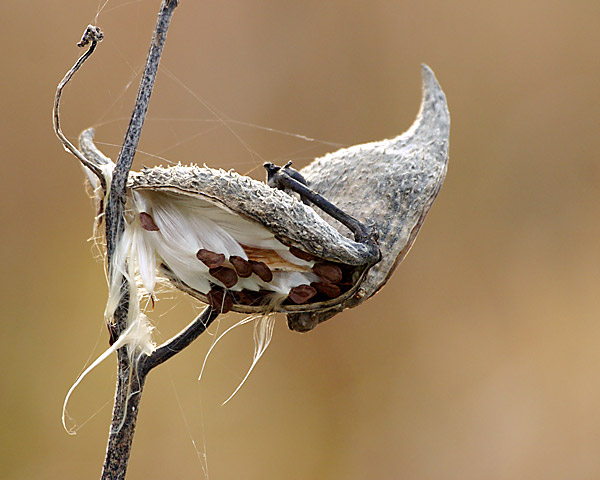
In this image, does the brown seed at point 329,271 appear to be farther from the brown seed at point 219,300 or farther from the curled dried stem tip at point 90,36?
the curled dried stem tip at point 90,36

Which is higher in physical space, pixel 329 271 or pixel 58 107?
pixel 58 107

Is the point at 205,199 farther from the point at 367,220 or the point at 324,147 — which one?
the point at 324,147

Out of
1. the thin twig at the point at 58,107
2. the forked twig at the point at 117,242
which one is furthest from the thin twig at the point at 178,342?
the thin twig at the point at 58,107

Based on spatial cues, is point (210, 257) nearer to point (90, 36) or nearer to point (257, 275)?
point (257, 275)

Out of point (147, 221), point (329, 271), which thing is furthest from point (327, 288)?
point (147, 221)

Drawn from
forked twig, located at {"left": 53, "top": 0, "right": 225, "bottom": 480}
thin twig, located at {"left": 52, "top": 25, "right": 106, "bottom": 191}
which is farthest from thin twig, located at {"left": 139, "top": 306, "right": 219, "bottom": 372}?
thin twig, located at {"left": 52, "top": 25, "right": 106, "bottom": 191}
